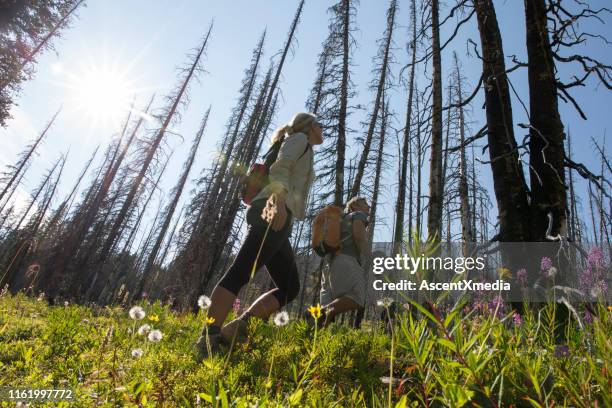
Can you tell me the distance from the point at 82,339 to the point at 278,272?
5.36 feet

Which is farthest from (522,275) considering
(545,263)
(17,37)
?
(17,37)

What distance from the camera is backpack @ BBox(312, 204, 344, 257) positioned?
420cm

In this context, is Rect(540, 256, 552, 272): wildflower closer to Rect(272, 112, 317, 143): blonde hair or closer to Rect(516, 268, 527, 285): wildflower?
Rect(516, 268, 527, 285): wildflower

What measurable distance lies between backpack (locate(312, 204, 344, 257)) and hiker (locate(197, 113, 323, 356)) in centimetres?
115

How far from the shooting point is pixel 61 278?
16500mm

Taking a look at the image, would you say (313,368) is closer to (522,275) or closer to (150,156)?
(522,275)

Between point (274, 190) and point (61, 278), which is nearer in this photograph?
point (274, 190)

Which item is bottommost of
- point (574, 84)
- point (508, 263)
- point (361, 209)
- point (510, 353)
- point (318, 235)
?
point (510, 353)

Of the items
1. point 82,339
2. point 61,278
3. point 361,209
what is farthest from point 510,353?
point 61,278

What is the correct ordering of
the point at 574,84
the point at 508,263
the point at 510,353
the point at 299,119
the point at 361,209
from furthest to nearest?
the point at 361,209
the point at 299,119
the point at 574,84
the point at 508,263
the point at 510,353

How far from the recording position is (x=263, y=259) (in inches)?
103

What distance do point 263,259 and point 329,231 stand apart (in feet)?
5.65

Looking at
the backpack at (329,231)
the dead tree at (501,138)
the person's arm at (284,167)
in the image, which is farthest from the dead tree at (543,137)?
the backpack at (329,231)

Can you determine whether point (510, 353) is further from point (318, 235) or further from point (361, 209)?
point (361, 209)
